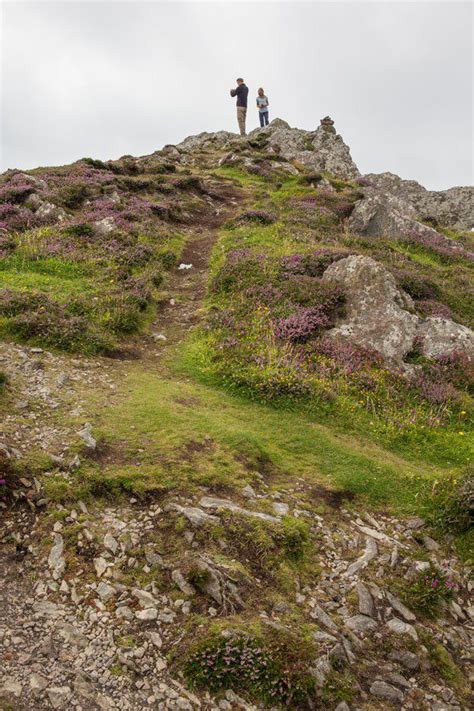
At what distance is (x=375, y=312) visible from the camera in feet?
55.3

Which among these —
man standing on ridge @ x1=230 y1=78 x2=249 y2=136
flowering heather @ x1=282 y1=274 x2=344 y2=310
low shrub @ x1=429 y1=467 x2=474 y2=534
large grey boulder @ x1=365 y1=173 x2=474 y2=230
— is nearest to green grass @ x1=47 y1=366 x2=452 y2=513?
low shrub @ x1=429 y1=467 x2=474 y2=534

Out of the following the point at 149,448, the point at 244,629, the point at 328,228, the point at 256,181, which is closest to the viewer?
the point at 244,629

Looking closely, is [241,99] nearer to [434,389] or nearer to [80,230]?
[80,230]

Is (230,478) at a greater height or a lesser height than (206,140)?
lesser

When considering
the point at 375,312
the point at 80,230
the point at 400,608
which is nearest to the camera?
the point at 400,608

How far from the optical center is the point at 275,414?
1270cm

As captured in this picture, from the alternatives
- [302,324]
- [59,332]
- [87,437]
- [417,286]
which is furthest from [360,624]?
[417,286]

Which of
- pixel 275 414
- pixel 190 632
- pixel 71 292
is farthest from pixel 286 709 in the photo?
pixel 71 292

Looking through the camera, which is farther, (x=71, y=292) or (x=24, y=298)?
(x=71, y=292)

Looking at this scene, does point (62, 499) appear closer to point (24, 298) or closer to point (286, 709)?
point (286, 709)

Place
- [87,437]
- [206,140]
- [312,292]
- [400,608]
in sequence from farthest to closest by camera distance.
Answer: [206,140] < [312,292] < [87,437] < [400,608]

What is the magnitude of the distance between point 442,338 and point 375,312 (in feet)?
8.00

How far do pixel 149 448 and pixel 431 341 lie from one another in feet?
36.5

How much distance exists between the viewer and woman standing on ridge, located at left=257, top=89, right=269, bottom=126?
5953 centimetres
